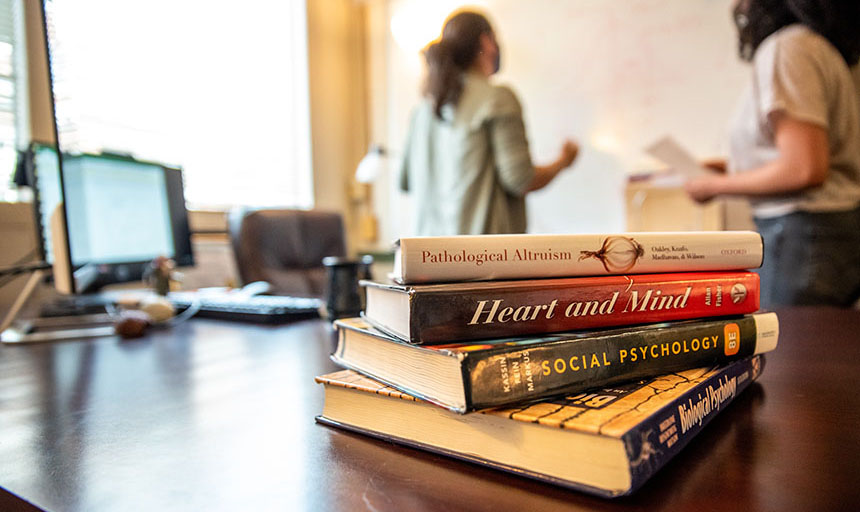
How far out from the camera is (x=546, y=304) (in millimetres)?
300

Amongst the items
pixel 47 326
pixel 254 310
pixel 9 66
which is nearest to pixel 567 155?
pixel 254 310

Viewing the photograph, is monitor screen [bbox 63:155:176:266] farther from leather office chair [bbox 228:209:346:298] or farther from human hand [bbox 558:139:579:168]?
human hand [bbox 558:139:579:168]

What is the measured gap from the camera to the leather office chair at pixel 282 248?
1.74 metres

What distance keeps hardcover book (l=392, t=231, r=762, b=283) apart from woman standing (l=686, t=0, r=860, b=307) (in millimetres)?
844

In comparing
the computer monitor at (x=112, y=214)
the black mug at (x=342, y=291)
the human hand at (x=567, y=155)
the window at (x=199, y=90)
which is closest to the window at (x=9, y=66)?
the window at (x=199, y=90)

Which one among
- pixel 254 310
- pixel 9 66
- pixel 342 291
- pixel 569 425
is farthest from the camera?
pixel 9 66

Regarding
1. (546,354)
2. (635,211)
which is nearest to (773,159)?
(635,211)

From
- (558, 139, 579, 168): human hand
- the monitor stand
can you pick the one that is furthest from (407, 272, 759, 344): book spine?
(558, 139, 579, 168): human hand

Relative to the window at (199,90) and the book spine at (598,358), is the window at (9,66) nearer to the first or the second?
the window at (199,90)

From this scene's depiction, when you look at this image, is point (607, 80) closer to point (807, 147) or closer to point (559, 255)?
point (807, 147)

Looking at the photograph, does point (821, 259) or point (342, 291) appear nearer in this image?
point (342, 291)

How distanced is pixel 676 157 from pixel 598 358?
3.49 feet

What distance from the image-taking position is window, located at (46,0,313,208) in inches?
70.7

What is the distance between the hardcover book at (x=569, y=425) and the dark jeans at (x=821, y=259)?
0.90 meters
